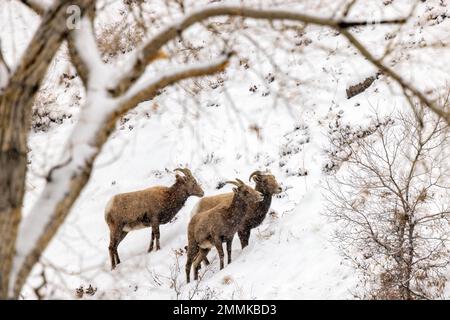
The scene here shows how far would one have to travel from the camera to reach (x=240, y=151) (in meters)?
13.6

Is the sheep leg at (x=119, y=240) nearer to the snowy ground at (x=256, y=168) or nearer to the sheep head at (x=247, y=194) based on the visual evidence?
the snowy ground at (x=256, y=168)

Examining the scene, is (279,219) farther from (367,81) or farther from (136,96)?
(136,96)

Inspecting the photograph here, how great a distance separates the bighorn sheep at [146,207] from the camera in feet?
39.8

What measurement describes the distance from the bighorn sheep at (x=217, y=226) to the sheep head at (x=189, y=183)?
4.82ft

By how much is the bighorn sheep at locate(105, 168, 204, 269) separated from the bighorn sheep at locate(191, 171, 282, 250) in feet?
2.65

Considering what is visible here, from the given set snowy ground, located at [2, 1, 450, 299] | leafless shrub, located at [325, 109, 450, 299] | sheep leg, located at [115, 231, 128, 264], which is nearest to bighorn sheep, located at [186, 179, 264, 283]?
snowy ground, located at [2, 1, 450, 299]

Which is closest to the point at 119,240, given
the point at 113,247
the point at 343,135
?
the point at 113,247

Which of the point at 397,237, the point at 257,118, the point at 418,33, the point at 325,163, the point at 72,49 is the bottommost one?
the point at 397,237

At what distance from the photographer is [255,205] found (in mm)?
11109

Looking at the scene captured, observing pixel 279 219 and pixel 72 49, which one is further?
pixel 279 219

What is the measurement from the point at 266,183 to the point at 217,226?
1.34 metres

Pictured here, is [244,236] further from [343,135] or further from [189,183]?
[343,135]
